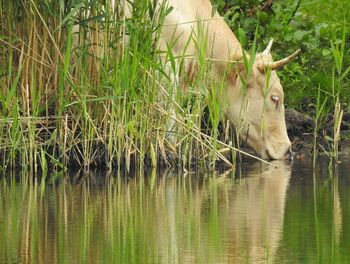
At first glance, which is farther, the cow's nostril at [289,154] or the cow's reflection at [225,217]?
the cow's nostril at [289,154]

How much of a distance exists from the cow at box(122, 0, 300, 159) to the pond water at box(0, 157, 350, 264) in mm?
949

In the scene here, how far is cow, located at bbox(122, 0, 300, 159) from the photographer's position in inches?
405

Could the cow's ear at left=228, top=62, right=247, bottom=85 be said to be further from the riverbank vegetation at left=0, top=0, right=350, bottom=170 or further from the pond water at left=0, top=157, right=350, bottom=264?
the pond water at left=0, top=157, right=350, bottom=264

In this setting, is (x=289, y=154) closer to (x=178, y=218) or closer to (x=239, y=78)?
(x=239, y=78)

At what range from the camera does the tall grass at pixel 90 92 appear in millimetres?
9141

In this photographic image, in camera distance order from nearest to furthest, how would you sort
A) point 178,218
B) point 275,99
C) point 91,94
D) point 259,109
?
1. point 178,218
2. point 91,94
3. point 275,99
4. point 259,109

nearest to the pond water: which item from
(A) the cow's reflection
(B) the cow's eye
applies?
(A) the cow's reflection

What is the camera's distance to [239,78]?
1045 cm

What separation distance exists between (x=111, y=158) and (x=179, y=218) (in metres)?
2.31

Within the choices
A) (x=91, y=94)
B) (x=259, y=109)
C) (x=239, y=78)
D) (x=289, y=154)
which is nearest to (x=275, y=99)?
(x=259, y=109)

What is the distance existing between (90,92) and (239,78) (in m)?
1.53

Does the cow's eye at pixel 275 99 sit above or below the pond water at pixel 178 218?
above

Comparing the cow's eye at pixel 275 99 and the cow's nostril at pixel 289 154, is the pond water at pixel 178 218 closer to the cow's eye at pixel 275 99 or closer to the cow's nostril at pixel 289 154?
the cow's nostril at pixel 289 154

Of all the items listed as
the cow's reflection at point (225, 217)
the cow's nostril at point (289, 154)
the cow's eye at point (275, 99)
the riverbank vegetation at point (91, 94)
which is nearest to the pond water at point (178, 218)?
the cow's reflection at point (225, 217)
